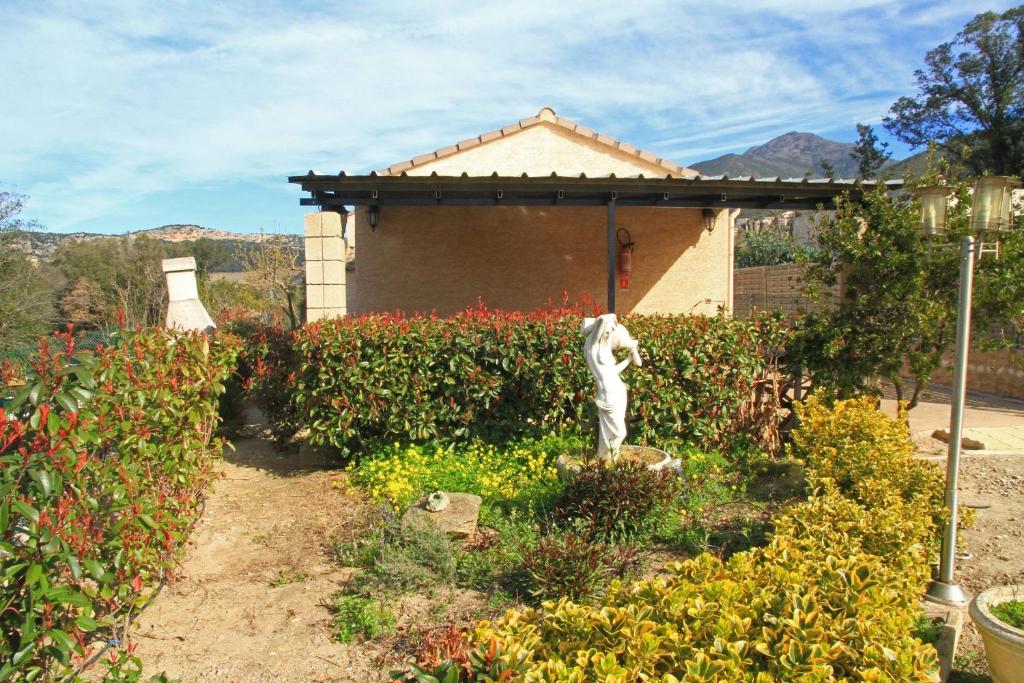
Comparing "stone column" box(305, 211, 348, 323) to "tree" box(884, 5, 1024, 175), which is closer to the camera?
"stone column" box(305, 211, 348, 323)

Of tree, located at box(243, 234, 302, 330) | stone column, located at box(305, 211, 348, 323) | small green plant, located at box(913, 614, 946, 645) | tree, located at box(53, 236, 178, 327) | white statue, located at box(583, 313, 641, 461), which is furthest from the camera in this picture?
tree, located at box(53, 236, 178, 327)

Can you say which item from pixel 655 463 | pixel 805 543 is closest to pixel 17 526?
pixel 805 543

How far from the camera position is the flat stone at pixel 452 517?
5.07 meters

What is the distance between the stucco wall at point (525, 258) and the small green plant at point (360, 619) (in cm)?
764

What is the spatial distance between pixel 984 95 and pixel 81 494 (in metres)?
33.4

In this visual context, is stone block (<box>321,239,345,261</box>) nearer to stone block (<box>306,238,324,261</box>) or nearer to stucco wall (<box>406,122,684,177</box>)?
stone block (<box>306,238,324,261</box>)

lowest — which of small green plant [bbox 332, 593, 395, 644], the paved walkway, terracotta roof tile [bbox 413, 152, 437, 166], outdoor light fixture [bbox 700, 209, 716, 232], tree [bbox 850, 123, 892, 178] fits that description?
small green plant [bbox 332, 593, 395, 644]

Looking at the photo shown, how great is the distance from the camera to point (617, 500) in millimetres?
4977

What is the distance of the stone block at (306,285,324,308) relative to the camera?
27.8ft

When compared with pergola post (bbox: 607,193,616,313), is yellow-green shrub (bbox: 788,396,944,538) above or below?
below

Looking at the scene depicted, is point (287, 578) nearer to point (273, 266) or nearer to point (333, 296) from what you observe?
point (333, 296)

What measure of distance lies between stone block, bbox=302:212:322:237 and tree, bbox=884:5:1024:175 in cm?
2555

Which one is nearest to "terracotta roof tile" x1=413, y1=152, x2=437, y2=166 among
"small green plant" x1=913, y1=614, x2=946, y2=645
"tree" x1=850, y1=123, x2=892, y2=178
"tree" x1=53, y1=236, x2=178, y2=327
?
"small green plant" x1=913, y1=614, x2=946, y2=645

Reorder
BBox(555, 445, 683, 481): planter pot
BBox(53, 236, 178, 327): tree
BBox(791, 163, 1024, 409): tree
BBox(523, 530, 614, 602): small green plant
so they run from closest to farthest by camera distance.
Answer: BBox(523, 530, 614, 602): small green plant
BBox(555, 445, 683, 481): planter pot
BBox(791, 163, 1024, 409): tree
BBox(53, 236, 178, 327): tree
